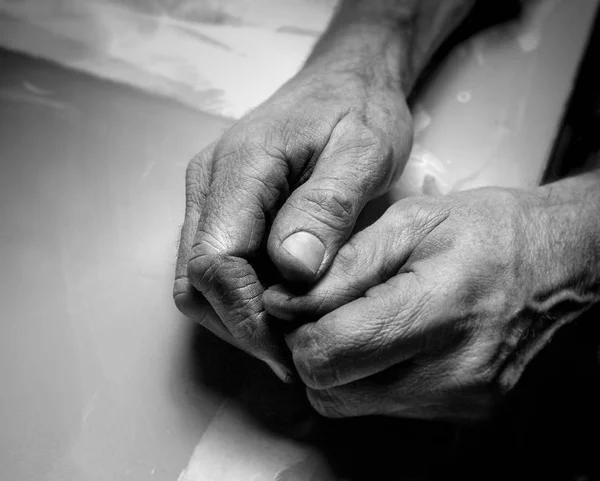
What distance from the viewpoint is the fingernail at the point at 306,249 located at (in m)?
0.67

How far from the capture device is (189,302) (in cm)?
74

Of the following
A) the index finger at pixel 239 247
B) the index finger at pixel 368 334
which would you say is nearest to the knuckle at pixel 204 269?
the index finger at pixel 239 247

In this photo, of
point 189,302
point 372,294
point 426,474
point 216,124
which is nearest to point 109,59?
point 216,124

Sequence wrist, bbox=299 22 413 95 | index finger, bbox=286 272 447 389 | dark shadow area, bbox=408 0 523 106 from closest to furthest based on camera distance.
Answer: index finger, bbox=286 272 447 389 → wrist, bbox=299 22 413 95 → dark shadow area, bbox=408 0 523 106

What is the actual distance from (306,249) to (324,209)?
0.05 metres

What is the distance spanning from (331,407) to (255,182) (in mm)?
284

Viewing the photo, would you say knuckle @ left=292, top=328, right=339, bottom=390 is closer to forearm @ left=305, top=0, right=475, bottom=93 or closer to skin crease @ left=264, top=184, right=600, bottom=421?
skin crease @ left=264, top=184, right=600, bottom=421

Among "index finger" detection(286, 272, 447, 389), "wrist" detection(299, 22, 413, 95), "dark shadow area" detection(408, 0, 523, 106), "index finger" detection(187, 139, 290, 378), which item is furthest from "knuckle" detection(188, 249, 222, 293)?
"dark shadow area" detection(408, 0, 523, 106)

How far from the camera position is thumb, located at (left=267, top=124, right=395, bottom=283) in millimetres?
671

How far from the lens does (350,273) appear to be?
0.70 m

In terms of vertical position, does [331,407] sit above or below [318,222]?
below

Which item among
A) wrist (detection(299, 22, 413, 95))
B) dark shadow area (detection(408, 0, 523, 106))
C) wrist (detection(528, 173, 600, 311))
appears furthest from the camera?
dark shadow area (detection(408, 0, 523, 106))

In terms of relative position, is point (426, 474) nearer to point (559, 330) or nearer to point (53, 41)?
point (559, 330)

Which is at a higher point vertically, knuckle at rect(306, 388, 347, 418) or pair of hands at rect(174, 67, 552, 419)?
pair of hands at rect(174, 67, 552, 419)
